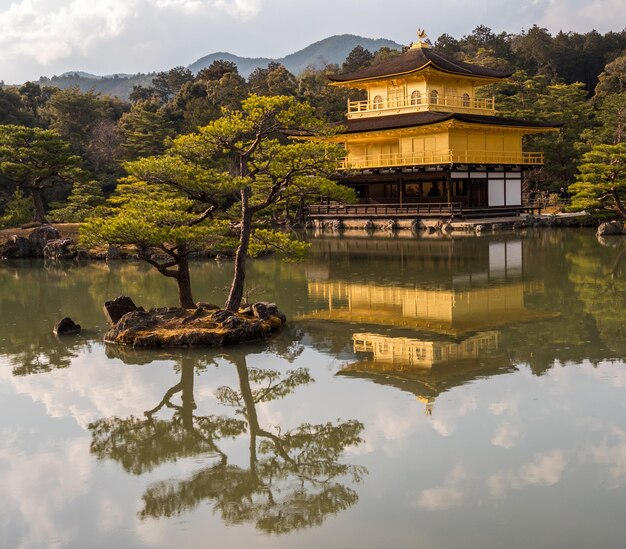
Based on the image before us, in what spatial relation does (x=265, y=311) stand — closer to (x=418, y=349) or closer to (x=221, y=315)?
(x=221, y=315)

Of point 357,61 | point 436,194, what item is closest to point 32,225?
point 436,194

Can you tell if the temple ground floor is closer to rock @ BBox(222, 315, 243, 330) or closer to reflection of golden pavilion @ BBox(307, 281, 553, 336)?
reflection of golden pavilion @ BBox(307, 281, 553, 336)

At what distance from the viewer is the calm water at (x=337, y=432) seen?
5859mm

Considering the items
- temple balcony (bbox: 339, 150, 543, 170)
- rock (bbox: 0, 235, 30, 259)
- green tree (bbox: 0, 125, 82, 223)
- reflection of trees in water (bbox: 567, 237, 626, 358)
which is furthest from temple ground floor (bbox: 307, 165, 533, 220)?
rock (bbox: 0, 235, 30, 259)

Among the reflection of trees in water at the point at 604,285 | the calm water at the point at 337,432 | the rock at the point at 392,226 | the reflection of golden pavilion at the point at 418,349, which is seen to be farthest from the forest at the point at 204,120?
the reflection of golden pavilion at the point at 418,349

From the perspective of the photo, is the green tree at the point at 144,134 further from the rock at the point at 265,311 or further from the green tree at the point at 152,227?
the rock at the point at 265,311

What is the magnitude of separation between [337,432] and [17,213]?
29105mm

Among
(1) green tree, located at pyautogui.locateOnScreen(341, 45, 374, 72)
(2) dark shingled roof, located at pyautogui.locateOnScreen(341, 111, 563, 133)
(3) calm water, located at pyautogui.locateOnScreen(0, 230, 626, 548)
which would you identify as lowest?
(3) calm water, located at pyautogui.locateOnScreen(0, 230, 626, 548)

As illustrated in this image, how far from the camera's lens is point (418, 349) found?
445 inches

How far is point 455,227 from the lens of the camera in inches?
1315

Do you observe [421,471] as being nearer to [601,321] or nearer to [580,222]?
[601,321]

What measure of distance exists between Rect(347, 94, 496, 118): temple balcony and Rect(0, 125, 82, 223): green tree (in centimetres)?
1737

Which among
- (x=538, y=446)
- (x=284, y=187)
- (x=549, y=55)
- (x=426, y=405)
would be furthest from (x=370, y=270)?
(x=549, y=55)

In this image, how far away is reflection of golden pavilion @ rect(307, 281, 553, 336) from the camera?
524 inches
